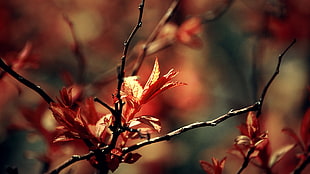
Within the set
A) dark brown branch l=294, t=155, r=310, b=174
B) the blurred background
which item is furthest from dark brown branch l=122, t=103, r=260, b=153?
the blurred background

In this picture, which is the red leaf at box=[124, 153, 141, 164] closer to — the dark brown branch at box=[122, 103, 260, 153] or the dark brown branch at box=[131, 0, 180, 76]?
the dark brown branch at box=[122, 103, 260, 153]

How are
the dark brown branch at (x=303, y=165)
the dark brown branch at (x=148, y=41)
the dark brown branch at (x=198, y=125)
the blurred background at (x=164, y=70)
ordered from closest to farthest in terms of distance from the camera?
the dark brown branch at (x=198, y=125)
the dark brown branch at (x=303, y=165)
the dark brown branch at (x=148, y=41)
the blurred background at (x=164, y=70)

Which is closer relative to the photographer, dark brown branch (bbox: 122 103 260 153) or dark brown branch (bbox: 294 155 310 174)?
dark brown branch (bbox: 122 103 260 153)

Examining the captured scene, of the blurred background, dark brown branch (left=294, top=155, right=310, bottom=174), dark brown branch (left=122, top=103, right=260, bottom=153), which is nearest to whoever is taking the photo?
dark brown branch (left=122, top=103, right=260, bottom=153)

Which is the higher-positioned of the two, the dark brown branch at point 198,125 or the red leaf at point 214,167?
the dark brown branch at point 198,125

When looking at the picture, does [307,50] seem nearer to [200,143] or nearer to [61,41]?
[200,143]

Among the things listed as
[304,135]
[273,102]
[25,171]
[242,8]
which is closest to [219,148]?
[273,102]

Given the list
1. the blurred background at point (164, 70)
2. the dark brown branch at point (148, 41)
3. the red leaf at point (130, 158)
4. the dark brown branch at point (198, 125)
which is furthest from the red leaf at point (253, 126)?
the blurred background at point (164, 70)

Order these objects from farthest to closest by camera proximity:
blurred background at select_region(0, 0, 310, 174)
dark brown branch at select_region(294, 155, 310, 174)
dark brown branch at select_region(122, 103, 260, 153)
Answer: blurred background at select_region(0, 0, 310, 174) < dark brown branch at select_region(294, 155, 310, 174) < dark brown branch at select_region(122, 103, 260, 153)

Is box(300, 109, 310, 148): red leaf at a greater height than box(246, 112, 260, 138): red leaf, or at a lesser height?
lesser

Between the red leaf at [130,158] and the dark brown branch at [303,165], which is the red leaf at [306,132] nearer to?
the dark brown branch at [303,165]

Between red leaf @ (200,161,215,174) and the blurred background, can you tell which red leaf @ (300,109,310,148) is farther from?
the blurred background

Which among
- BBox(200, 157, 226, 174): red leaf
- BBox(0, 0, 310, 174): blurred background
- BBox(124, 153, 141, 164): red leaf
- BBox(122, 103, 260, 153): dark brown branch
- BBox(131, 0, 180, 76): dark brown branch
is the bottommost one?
BBox(200, 157, 226, 174): red leaf

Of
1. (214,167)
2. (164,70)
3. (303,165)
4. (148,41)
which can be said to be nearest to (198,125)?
(214,167)
